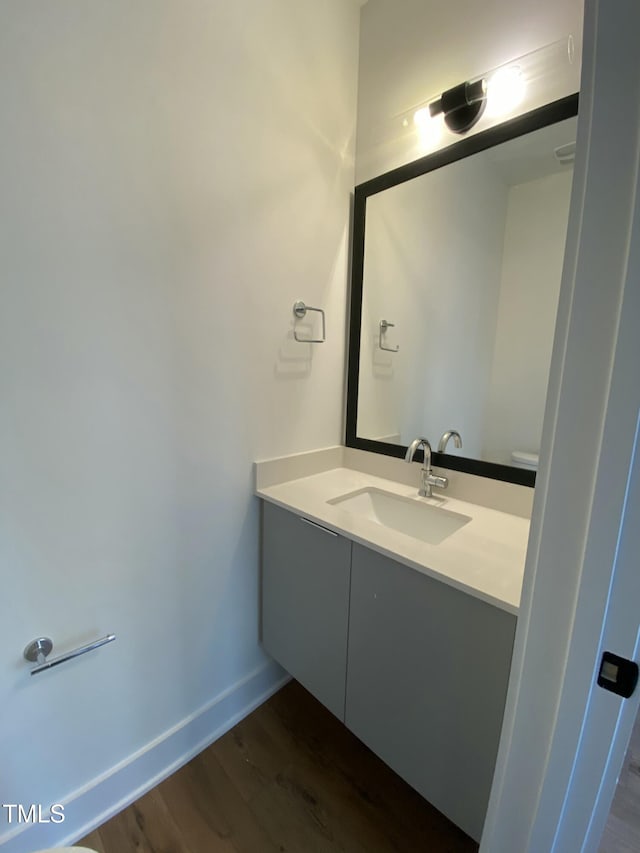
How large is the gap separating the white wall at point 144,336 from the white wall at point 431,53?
0.11 m

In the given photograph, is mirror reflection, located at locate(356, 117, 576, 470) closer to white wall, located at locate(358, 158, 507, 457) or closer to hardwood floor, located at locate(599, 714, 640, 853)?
white wall, located at locate(358, 158, 507, 457)

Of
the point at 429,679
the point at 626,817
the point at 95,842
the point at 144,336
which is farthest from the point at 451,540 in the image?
the point at 95,842

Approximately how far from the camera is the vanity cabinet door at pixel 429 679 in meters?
0.85

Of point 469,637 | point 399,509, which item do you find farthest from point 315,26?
point 469,637

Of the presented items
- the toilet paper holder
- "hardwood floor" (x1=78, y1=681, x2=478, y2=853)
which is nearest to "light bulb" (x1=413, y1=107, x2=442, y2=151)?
the toilet paper holder

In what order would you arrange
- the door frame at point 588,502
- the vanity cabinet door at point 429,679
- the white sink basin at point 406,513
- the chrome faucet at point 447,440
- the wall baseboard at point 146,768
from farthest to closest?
the chrome faucet at point 447,440
the white sink basin at point 406,513
the wall baseboard at point 146,768
the vanity cabinet door at point 429,679
the door frame at point 588,502

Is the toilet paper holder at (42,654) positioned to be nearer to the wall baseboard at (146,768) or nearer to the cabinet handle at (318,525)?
the wall baseboard at (146,768)

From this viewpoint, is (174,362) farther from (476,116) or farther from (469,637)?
(476,116)

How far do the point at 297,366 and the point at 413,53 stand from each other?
1238mm

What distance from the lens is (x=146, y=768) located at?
1210 millimetres

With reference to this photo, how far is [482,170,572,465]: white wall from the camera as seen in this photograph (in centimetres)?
119

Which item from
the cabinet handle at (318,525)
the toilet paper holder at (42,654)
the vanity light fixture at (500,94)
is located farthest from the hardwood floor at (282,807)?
the vanity light fixture at (500,94)

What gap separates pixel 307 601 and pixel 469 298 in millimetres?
1289

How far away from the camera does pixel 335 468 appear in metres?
1.76
